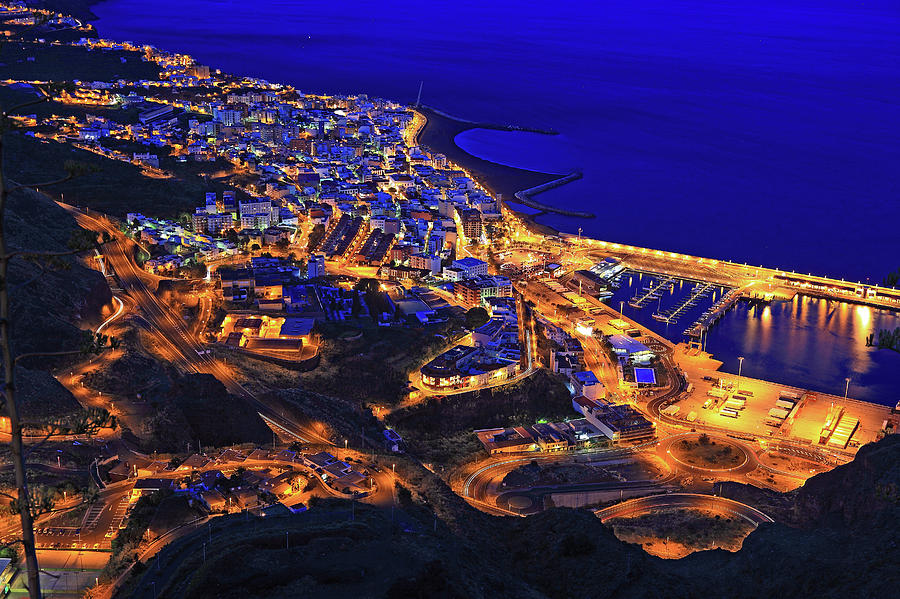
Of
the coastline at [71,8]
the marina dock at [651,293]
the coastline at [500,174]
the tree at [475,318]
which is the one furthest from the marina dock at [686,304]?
the coastline at [71,8]

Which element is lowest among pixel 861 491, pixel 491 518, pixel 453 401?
pixel 453 401

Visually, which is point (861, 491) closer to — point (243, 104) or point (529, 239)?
point (529, 239)

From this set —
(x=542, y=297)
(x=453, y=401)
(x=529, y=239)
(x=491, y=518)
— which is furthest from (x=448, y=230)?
(x=491, y=518)

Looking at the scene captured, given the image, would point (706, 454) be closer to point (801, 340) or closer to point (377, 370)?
point (377, 370)

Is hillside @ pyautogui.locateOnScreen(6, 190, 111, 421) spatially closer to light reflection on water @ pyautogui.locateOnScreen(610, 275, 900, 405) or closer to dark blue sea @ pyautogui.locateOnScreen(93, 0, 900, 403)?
light reflection on water @ pyautogui.locateOnScreen(610, 275, 900, 405)

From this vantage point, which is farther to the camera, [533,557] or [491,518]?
[491,518]

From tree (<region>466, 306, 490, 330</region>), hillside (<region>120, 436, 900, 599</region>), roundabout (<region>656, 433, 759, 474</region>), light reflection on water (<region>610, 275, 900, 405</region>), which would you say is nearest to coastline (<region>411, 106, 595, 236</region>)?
light reflection on water (<region>610, 275, 900, 405</region>)

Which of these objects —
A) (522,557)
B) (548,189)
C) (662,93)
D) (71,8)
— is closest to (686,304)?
(548,189)
